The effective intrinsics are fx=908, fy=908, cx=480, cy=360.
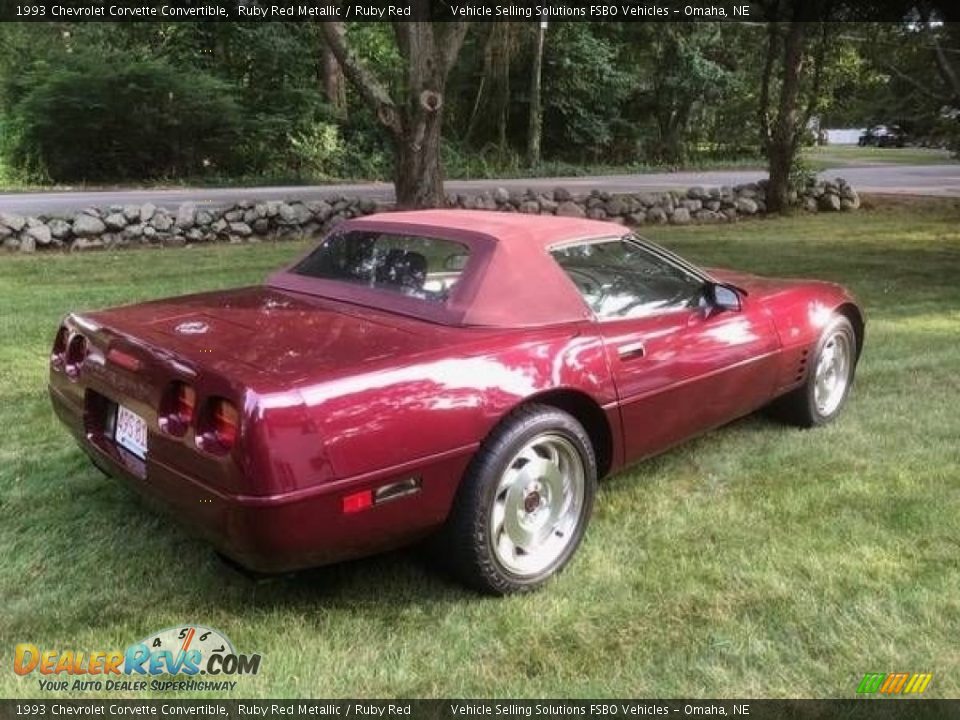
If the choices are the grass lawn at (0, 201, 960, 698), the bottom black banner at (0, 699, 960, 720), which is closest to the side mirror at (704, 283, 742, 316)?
the grass lawn at (0, 201, 960, 698)

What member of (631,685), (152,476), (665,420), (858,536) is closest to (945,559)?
(858,536)

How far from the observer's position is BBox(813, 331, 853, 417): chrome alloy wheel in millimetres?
4723

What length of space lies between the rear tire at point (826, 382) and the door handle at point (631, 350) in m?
1.44

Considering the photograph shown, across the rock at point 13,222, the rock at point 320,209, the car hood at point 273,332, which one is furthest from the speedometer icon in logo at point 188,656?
the rock at point 320,209

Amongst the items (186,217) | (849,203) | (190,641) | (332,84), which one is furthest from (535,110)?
(190,641)

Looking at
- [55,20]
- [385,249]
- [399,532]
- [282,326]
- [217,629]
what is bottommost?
[217,629]

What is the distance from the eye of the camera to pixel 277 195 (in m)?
16.2

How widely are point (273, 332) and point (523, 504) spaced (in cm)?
104

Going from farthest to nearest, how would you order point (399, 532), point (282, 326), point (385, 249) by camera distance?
point (385, 249) → point (282, 326) → point (399, 532)

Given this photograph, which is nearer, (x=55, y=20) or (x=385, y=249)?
(x=385, y=249)

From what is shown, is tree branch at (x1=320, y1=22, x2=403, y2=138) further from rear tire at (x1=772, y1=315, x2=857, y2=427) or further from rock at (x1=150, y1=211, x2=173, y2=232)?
rear tire at (x1=772, y1=315, x2=857, y2=427)

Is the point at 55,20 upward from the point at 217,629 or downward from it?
upward

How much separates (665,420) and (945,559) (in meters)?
1.12

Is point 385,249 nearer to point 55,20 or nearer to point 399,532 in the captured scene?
point 399,532
